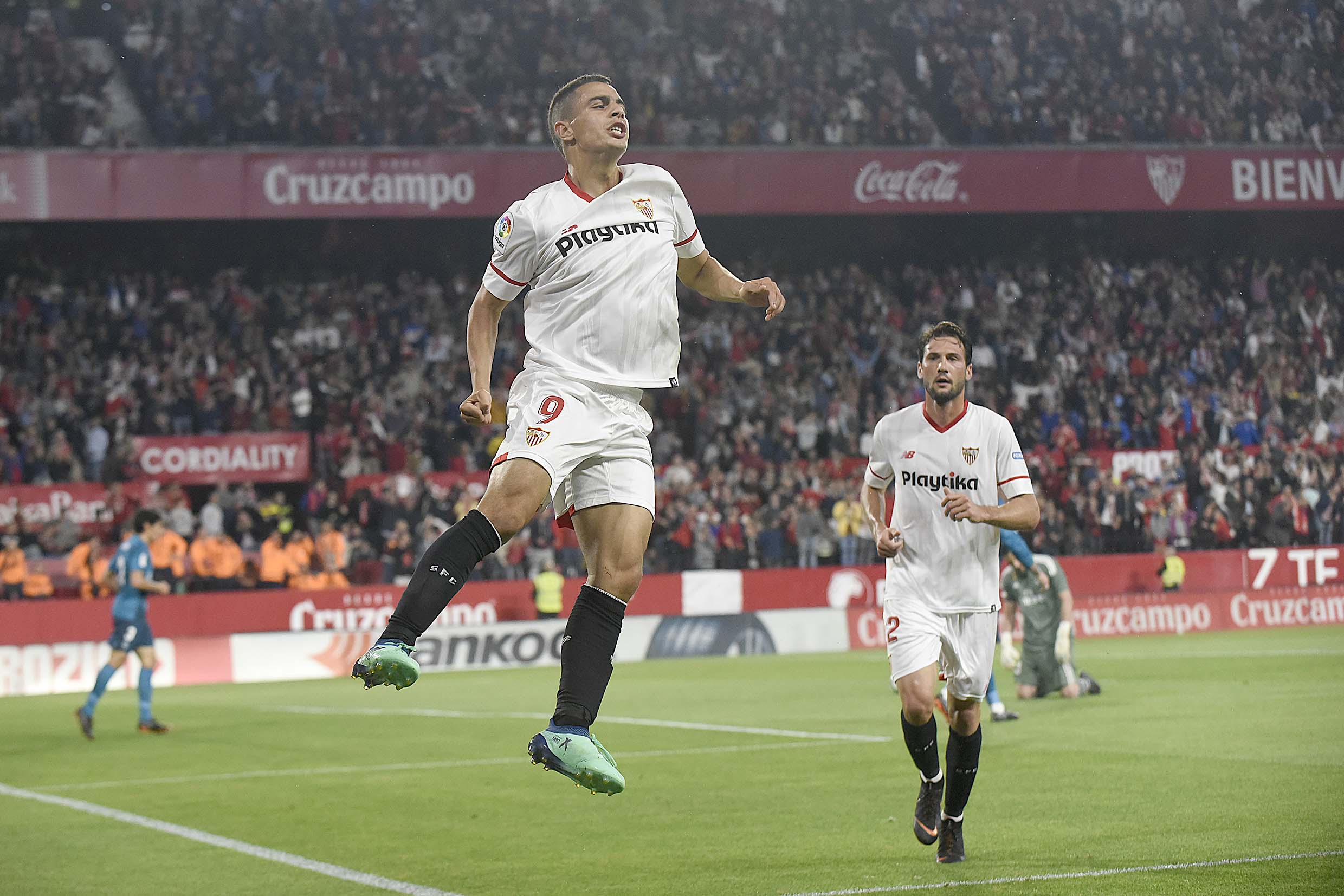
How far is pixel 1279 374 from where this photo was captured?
1331 inches

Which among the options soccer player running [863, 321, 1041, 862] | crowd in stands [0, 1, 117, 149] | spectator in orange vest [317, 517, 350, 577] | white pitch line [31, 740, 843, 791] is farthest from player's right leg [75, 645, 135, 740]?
crowd in stands [0, 1, 117, 149]

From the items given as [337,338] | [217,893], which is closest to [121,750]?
[217,893]

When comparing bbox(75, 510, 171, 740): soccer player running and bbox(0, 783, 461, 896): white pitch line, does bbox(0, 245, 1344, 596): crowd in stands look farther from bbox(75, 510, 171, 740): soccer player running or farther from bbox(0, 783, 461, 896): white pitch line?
bbox(0, 783, 461, 896): white pitch line

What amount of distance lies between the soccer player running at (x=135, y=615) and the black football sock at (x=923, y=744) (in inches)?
386

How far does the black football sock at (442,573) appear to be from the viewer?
5738 mm

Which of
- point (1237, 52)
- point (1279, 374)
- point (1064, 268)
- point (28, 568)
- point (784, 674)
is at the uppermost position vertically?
point (1237, 52)

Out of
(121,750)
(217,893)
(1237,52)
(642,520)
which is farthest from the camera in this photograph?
(1237,52)

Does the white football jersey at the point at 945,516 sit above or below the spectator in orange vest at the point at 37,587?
above

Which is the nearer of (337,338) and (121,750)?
(121,750)

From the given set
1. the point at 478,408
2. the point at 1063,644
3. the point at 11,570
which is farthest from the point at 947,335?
the point at 11,570

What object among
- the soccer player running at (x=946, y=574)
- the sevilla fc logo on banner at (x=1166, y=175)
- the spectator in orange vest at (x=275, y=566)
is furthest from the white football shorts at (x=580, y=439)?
the sevilla fc logo on banner at (x=1166, y=175)

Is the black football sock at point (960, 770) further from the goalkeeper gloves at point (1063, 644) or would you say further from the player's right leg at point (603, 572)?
the goalkeeper gloves at point (1063, 644)

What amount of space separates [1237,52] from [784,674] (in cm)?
2051

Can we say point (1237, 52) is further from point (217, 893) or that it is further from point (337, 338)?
point (217, 893)
